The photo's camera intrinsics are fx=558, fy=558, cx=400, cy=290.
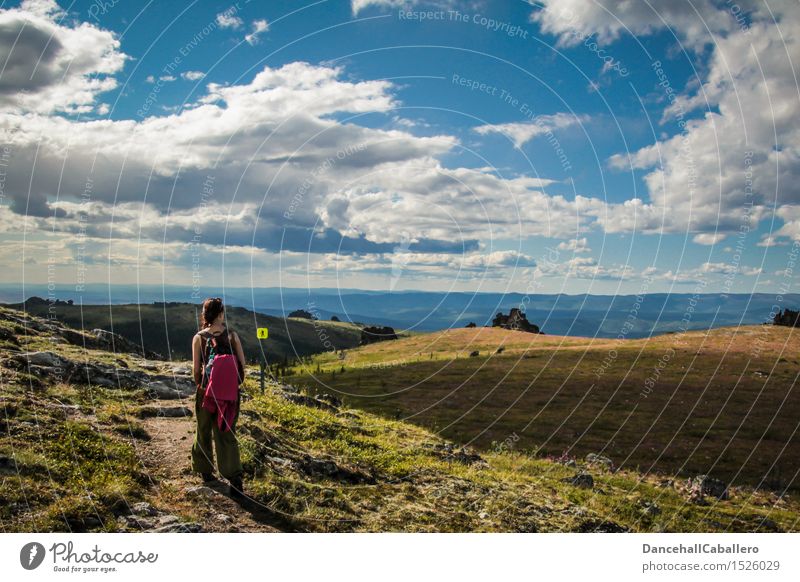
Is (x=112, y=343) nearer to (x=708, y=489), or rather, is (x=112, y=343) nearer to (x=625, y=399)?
(x=708, y=489)

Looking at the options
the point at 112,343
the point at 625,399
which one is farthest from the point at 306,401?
the point at 625,399

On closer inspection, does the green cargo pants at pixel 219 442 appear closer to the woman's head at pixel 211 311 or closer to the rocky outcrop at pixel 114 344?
the woman's head at pixel 211 311

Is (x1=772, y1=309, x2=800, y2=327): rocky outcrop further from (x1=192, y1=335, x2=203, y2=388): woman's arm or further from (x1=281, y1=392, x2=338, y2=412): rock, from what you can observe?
(x1=192, y1=335, x2=203, y2=388): woman's arm

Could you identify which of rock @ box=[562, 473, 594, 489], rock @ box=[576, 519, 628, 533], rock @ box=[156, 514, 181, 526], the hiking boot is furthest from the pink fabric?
rock @ box=[562, 473, 594, 489]

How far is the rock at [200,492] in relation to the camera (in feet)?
36.8

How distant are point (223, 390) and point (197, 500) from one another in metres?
2.22

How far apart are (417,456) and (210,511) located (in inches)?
335

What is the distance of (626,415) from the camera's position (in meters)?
45.5

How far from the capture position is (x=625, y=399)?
51.8 metres

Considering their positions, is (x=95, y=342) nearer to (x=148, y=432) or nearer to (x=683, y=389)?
(x=148, y=432)

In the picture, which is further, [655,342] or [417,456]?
[655,342]

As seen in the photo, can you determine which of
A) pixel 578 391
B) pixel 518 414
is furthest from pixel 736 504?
pixel 578 391
